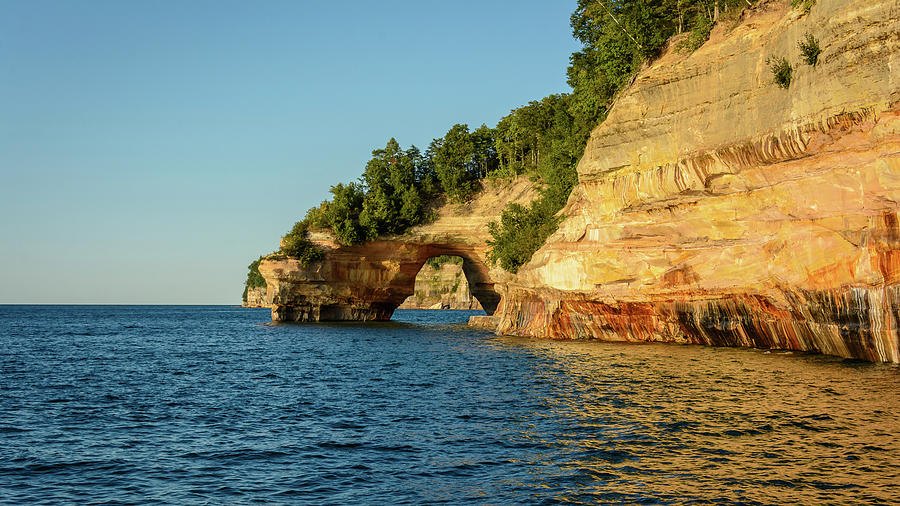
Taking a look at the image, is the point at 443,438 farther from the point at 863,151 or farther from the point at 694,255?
the point at 694,255

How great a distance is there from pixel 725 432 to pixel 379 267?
63.8 m

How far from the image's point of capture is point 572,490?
500 inches

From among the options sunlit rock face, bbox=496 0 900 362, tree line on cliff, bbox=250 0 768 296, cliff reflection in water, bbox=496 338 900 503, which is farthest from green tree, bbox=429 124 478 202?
cliff reflection in water, bbox=496 338 900 503

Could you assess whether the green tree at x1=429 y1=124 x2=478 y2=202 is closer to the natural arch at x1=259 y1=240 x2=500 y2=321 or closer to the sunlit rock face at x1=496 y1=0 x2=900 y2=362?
the natural arch at x1=259 y1=240 x2=500 y2=321

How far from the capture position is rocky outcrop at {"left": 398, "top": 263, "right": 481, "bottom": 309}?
168625 millimetres

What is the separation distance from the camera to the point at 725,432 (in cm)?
1662

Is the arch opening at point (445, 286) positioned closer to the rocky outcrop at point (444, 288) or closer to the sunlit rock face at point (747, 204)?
the rocky outcrop at point (444, 288)

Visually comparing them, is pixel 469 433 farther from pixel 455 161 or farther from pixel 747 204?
pixel 455 161

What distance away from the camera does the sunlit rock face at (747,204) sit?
84.3ft

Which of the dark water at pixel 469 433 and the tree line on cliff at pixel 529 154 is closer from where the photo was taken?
the dark water at pixel 469 433

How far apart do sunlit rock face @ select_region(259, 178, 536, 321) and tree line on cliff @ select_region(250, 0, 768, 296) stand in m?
1.61

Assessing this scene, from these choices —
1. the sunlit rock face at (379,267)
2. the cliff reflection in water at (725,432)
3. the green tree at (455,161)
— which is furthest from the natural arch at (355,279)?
the cliff reflection in water at (725,432)

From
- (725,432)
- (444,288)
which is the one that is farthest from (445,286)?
(725,432)

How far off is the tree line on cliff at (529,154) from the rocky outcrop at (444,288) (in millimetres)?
86485
